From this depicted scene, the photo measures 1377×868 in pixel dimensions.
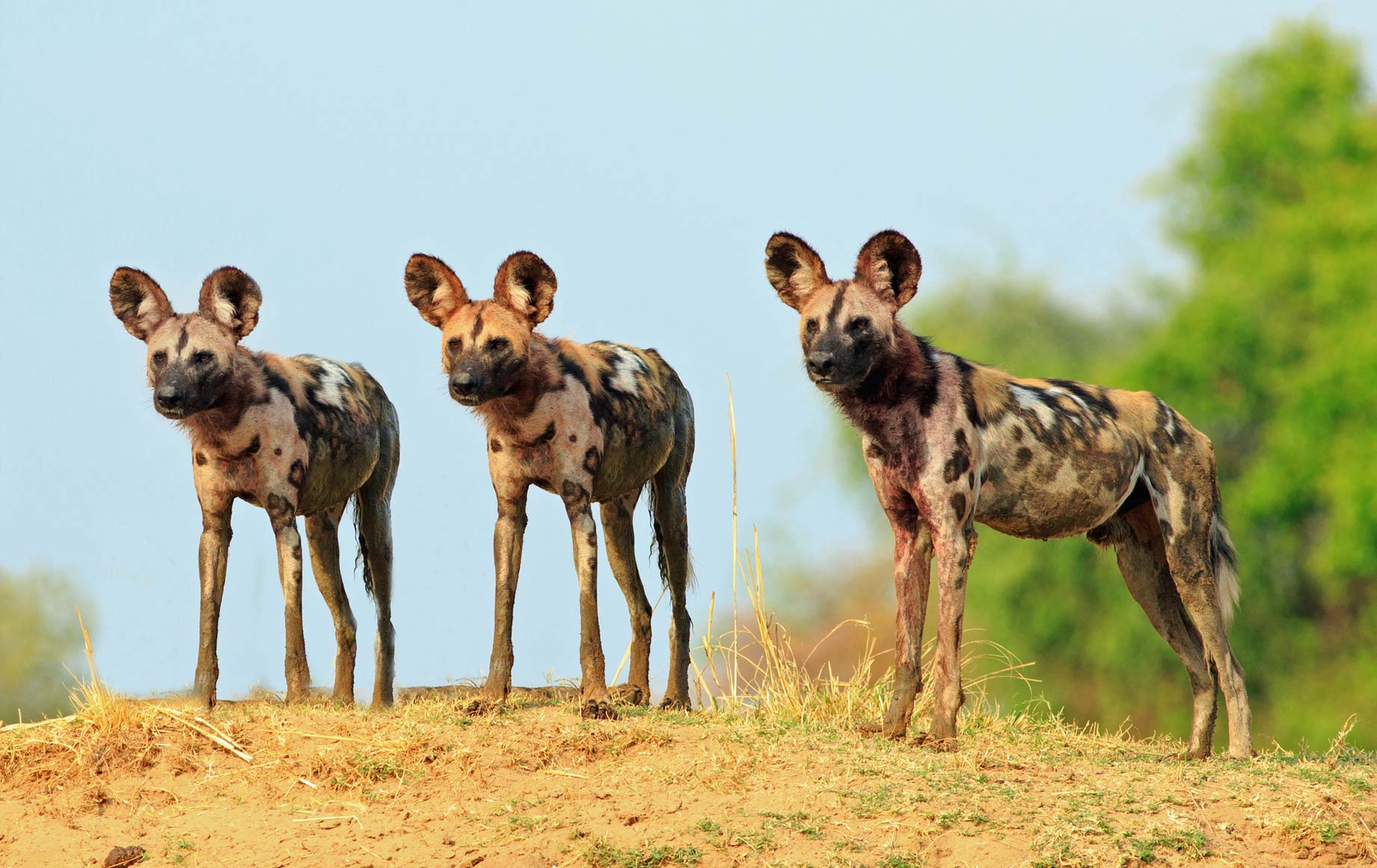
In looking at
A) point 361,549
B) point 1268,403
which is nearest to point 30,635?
point 361,549

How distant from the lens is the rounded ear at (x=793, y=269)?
321 inches

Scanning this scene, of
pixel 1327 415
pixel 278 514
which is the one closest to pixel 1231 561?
pixel 278 514

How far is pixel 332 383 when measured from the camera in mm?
9773

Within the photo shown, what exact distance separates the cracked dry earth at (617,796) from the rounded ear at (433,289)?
84.5 inches

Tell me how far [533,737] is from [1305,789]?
3662 mm

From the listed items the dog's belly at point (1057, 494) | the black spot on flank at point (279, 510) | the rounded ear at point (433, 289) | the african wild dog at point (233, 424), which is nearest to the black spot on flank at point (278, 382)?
the african wild dog at point (233, 424)

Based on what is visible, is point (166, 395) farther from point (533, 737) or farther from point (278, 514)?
point (533, 737)

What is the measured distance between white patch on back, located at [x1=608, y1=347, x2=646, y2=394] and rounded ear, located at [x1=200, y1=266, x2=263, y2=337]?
2045 mm

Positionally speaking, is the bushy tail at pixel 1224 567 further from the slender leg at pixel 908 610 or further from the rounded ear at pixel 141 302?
the rounded ear at pixel 141 302

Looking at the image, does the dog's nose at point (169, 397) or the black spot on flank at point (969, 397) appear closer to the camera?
the black spot on flank at point (969, 397)

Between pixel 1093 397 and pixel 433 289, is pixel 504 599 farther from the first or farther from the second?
pixel 1093 397

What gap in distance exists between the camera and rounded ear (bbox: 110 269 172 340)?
8.86 meters

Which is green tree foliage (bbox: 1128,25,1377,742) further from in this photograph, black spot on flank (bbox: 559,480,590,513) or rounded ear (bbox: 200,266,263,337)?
rounded ear (bbox: 200,266,263,337)

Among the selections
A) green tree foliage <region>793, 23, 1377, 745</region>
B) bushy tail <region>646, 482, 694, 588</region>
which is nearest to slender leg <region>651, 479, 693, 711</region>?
bushy tail <region>646, 482, 694, 588</region>
